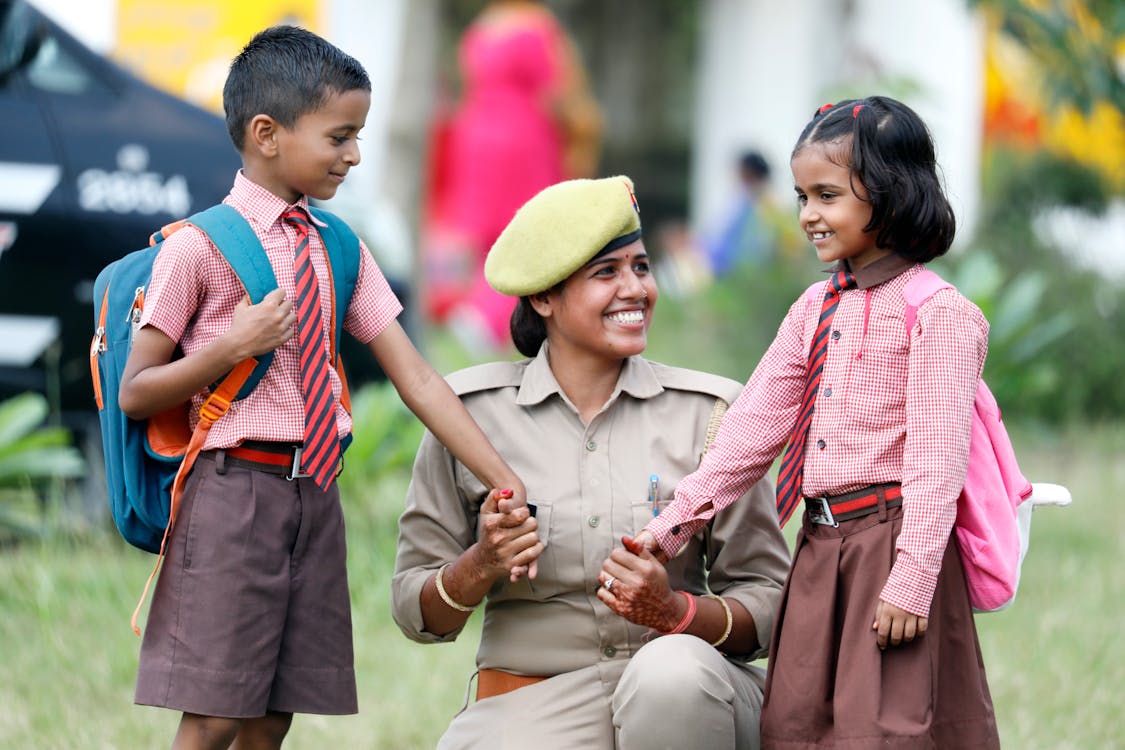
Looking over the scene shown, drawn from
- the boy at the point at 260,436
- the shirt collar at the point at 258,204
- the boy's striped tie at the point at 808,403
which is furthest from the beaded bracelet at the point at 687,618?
the shirt collar at the point at 258,204

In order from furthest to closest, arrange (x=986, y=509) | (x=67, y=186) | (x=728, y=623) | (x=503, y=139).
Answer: (x=503, y=139), (x=67, y=186), (x=728, y=623), (x=986, y=509)

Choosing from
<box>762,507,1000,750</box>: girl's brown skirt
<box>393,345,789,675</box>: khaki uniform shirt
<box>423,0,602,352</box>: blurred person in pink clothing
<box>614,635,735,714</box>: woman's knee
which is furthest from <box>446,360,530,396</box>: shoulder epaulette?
<box>423,0,602,352</box>: blurred person in pink clothing

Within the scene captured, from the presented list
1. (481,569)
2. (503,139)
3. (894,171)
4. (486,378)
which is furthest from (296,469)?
(503,139)

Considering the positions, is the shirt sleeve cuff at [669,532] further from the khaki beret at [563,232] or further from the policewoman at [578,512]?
the khaki beret at [563,232]

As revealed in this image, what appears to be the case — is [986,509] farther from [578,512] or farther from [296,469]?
[296,469]

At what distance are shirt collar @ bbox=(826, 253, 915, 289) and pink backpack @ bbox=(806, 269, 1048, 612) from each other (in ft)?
0.12

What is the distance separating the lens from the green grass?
396 centimetres

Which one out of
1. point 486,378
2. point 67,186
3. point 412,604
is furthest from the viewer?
point 67,186

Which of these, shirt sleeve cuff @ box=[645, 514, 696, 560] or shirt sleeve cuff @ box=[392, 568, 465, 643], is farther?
shirt sleeve cuff @ box=[392, 568, 465, 643]

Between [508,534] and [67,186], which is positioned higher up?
[67,186]

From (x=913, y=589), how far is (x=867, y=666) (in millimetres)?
164

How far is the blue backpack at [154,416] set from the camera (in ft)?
8.96

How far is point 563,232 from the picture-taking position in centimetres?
307

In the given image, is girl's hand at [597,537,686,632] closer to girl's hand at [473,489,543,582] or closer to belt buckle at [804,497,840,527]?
girl's hand at [473,489,543,582]
